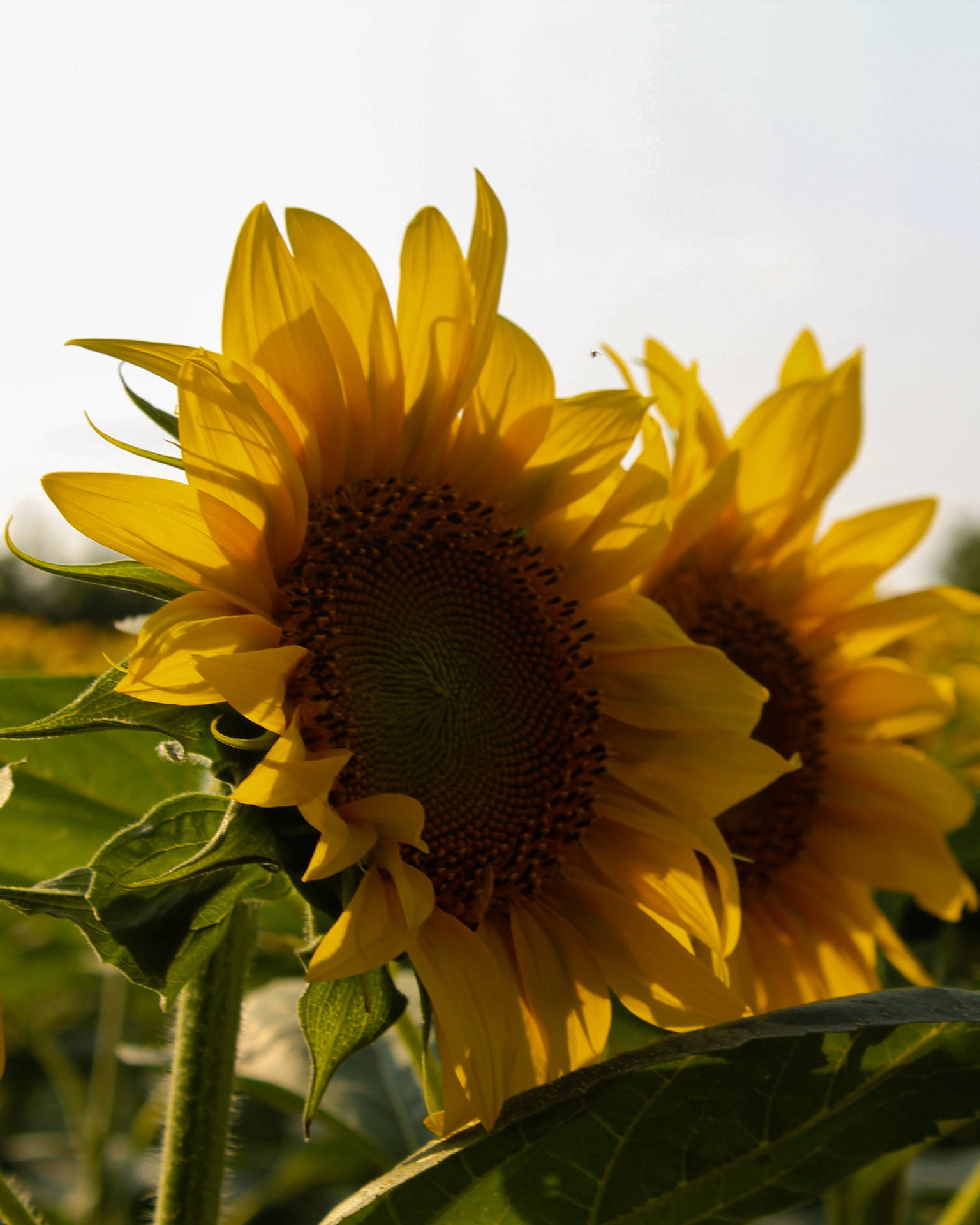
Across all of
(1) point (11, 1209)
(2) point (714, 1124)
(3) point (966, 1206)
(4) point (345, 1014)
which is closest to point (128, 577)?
(4) point (345, 1014)

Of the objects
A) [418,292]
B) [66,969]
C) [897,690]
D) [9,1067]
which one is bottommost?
[9,1067]

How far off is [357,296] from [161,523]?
0.29m

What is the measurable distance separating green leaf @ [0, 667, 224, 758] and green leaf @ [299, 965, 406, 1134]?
22 centimetres

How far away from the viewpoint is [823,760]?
1.65 m

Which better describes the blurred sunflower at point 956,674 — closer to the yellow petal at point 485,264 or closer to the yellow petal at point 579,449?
the yellow petal at point 579,449

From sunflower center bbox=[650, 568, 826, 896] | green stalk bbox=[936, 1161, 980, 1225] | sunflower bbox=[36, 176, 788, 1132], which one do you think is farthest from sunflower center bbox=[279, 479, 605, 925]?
green stalk bbox=[936, 1161, 980, 1225]

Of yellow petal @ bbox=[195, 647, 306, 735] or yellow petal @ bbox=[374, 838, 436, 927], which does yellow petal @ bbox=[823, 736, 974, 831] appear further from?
yellow petal @ bbox=[195, 647, 306, 735]

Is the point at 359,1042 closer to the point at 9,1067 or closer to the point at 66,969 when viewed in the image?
the point at 66,969

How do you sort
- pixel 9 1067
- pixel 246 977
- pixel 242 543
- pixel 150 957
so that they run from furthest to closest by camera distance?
pixel 9 1067 < pixel 246 977 < pixel 242 543 < pixel 150 957

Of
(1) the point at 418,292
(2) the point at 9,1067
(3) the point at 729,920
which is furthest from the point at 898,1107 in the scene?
(2) the point at 9,1067

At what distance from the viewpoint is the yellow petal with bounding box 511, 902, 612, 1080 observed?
1021 millimetres

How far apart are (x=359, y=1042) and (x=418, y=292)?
2.14 ft

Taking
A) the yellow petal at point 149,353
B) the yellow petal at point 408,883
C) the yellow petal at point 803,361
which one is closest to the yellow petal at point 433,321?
the yellow petal at point 149,353

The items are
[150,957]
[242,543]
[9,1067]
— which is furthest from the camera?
[9,1067]
